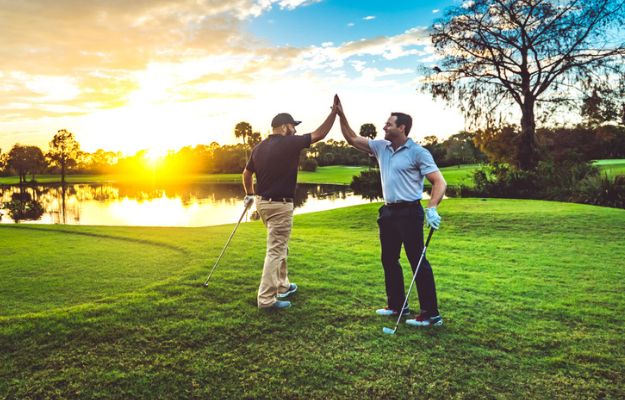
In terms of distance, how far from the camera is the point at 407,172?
4.79 metres

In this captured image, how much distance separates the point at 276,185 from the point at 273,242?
74 cm

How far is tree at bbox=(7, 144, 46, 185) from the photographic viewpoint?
8738cm

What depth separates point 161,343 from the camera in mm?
4398

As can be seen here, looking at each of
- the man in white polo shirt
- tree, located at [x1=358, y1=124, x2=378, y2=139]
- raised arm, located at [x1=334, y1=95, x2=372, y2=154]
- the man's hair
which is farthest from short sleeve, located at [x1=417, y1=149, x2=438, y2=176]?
tree, located at [x1=358, y1=124, x2=378, y2=139]

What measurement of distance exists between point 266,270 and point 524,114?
87.5 ft

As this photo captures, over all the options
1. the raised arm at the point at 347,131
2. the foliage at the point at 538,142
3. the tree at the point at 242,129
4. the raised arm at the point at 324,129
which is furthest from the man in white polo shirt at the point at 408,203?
the tree at the point at 242,129

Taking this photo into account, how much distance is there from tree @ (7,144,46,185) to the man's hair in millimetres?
103438

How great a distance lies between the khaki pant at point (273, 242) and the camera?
5324mm

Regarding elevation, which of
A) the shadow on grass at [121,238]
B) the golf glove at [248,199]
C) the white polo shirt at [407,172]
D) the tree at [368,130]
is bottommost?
the shadow on grass at [121,238]

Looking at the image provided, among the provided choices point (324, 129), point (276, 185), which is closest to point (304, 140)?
point (324, 129)

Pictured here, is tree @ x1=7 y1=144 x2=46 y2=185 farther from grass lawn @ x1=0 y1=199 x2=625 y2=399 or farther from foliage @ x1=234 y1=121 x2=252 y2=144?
grass lawn @ x1=0 y1=199 x2=625 y2=399

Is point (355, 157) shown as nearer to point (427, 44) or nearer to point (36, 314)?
point (427, 44)

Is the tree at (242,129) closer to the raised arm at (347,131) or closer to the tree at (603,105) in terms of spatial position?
the tree at (603,105)

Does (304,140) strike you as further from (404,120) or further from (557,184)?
(557,184)
